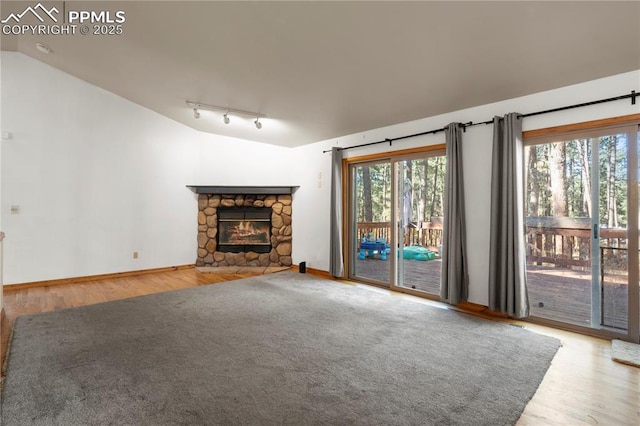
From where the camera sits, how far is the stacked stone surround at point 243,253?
19.9 feet

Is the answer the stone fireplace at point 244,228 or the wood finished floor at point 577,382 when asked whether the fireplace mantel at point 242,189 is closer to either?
the stone fireplace at point 244,228

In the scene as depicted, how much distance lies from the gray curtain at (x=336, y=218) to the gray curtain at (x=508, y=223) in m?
2.38

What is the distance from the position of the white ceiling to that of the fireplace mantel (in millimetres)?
1961

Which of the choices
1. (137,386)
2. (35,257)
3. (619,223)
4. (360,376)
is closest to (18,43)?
(35,257)

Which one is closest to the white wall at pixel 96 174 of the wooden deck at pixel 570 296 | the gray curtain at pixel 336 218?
the gray curtain at pixel 336 218

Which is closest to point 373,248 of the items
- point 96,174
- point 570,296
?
point 570,296

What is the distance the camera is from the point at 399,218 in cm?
452

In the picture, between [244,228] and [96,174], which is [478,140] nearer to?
[244,228]

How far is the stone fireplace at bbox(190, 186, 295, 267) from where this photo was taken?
6.07m

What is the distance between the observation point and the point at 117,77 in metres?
4.27

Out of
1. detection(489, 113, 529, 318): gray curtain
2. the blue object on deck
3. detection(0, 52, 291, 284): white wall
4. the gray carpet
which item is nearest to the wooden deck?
detection(489, 113, 529, 318): gray curtain

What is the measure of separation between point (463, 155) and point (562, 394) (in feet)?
8.59

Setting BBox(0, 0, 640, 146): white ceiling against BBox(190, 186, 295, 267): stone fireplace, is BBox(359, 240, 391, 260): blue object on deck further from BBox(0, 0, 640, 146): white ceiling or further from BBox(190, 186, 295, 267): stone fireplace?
BBox(0, 0, 640, 146): white ceiling

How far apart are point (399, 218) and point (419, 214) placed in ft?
0.96
